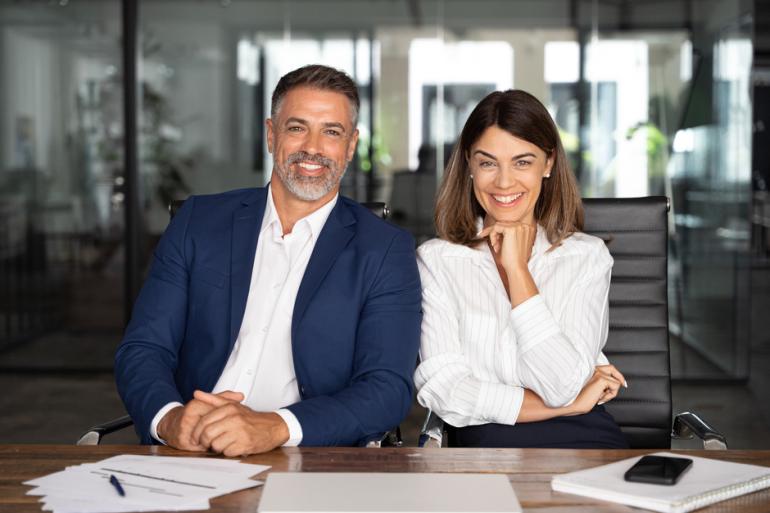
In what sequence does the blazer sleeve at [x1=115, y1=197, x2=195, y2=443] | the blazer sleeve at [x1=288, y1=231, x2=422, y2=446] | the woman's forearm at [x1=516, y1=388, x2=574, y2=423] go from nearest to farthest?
1. the blazer sleeve at [x1=288, y1=231, x2=422, y2=446]
2. the blazer sleeve at [x1=115, y1=197, x2=195, y2=443]
3. the woman's forearm at [x1=516, y1=388, x2=574, y2=423]

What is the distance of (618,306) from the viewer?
2869 mm

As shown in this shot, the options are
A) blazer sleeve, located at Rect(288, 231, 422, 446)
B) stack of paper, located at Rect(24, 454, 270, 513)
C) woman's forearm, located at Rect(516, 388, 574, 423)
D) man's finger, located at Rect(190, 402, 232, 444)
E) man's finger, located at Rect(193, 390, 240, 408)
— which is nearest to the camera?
stack of paper, located at Rect(24, 454, 270, 513)

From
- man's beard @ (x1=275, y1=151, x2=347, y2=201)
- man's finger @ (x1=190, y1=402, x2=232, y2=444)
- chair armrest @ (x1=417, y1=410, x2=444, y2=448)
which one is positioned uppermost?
man's beard @ (x1=275, y1=151, x2=347, y2=201)

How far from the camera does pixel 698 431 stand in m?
2.50

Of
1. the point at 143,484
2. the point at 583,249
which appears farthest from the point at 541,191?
the point at 143,484

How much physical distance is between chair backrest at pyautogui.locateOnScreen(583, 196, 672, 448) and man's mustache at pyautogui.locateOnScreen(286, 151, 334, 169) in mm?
782

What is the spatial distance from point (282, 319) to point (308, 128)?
1.57 ft

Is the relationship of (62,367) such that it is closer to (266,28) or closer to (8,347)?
(8,347)

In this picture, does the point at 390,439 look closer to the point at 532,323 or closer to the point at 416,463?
the point at 532,323

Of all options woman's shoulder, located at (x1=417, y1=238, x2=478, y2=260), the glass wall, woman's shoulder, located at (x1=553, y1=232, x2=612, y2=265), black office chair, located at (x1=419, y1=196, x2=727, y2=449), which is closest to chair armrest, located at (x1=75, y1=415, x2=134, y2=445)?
woman's shoulder, located at (x1=417, y1=238, x2=478, y2=260)

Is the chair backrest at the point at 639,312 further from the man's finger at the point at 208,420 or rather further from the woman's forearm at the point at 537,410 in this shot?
the man's finger at the point at 208,420

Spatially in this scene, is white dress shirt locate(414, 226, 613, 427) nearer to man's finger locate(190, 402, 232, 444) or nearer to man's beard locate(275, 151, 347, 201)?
man's beard locate(275, 151, 347, 201)

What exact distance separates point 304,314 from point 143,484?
78 cm

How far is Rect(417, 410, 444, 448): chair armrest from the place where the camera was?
2391mm
